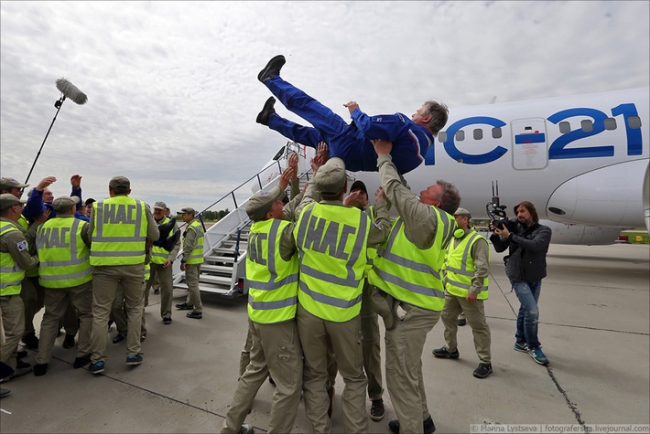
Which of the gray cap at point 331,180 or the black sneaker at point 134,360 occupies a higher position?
the gray cap at point 331,180

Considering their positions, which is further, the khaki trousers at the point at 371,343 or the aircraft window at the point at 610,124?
the aircraft window at the point at 610,124

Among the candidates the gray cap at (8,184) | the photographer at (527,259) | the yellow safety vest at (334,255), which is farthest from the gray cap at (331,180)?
the gray cap at (8,184)

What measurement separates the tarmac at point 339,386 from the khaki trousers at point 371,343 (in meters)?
0.27

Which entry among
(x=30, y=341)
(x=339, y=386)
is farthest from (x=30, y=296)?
(x=339, y=386)

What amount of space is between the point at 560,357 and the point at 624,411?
3.55 ft

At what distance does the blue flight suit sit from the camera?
194cm

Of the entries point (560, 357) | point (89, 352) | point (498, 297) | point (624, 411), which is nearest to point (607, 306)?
point (498, 297)

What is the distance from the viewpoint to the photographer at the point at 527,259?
3.39 meters

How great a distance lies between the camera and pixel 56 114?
15.3 feet

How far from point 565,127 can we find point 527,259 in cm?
539

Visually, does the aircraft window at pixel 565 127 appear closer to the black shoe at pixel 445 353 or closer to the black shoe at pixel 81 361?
the black shoe at pixel 445 353

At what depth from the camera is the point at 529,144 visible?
7.16 m

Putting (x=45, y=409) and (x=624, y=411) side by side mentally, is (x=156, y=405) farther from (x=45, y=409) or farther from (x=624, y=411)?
(x=624, y=411)

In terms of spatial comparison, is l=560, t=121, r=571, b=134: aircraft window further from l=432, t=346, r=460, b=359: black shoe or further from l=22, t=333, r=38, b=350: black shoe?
l=22, t=333, r=38, b=350: black shoe
